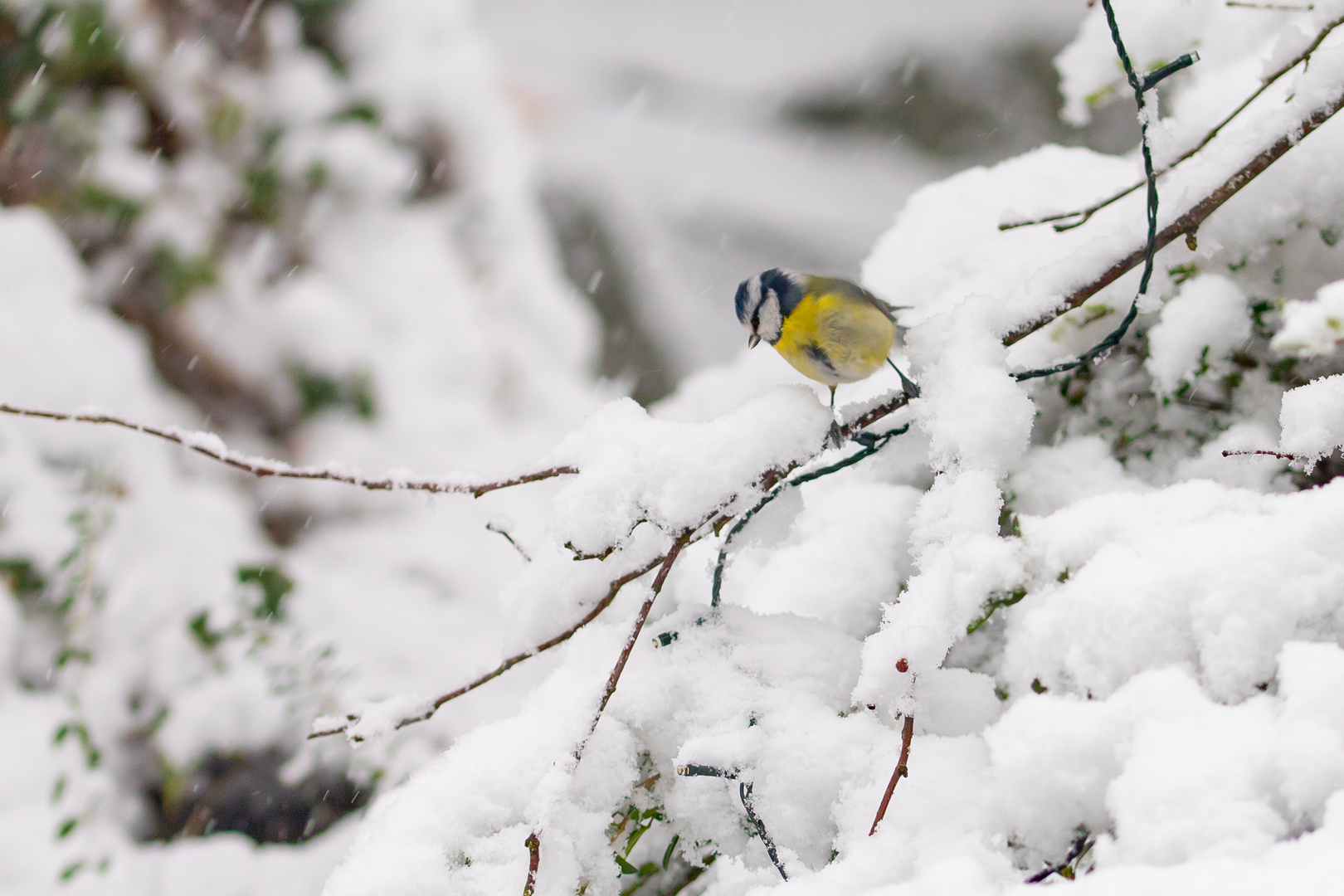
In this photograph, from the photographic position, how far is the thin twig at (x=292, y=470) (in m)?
0.80

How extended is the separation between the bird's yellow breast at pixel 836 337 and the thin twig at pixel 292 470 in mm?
400

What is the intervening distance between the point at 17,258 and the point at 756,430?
371cm

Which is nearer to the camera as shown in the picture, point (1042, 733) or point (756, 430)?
point (1042, 733)

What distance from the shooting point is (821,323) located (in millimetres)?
1076

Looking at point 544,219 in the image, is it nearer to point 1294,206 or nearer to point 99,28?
point 99,28

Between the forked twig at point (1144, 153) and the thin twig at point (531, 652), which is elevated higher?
the forked twig at point (1144, 153)

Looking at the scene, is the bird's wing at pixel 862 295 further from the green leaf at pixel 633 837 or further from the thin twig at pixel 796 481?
the green leaf at pixel 633 837

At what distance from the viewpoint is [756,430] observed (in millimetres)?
899

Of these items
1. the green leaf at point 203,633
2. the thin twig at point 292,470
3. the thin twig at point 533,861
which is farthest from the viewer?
the green leaf at point 203,633

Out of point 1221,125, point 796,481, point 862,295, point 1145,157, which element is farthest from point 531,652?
point 1221,125

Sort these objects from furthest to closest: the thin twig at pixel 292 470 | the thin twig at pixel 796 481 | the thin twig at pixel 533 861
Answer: the thin twig at pixel 796 481
the thin twig at pixel 292 470
the thin twig at pixel 533 861

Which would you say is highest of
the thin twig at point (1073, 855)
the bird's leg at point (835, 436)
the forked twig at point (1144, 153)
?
the forked twig at point (1144, 153)

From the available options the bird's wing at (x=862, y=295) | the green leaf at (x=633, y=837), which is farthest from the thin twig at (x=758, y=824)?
the bird's wing at (x=862, y=295)

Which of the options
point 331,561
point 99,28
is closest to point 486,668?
point 331,561
